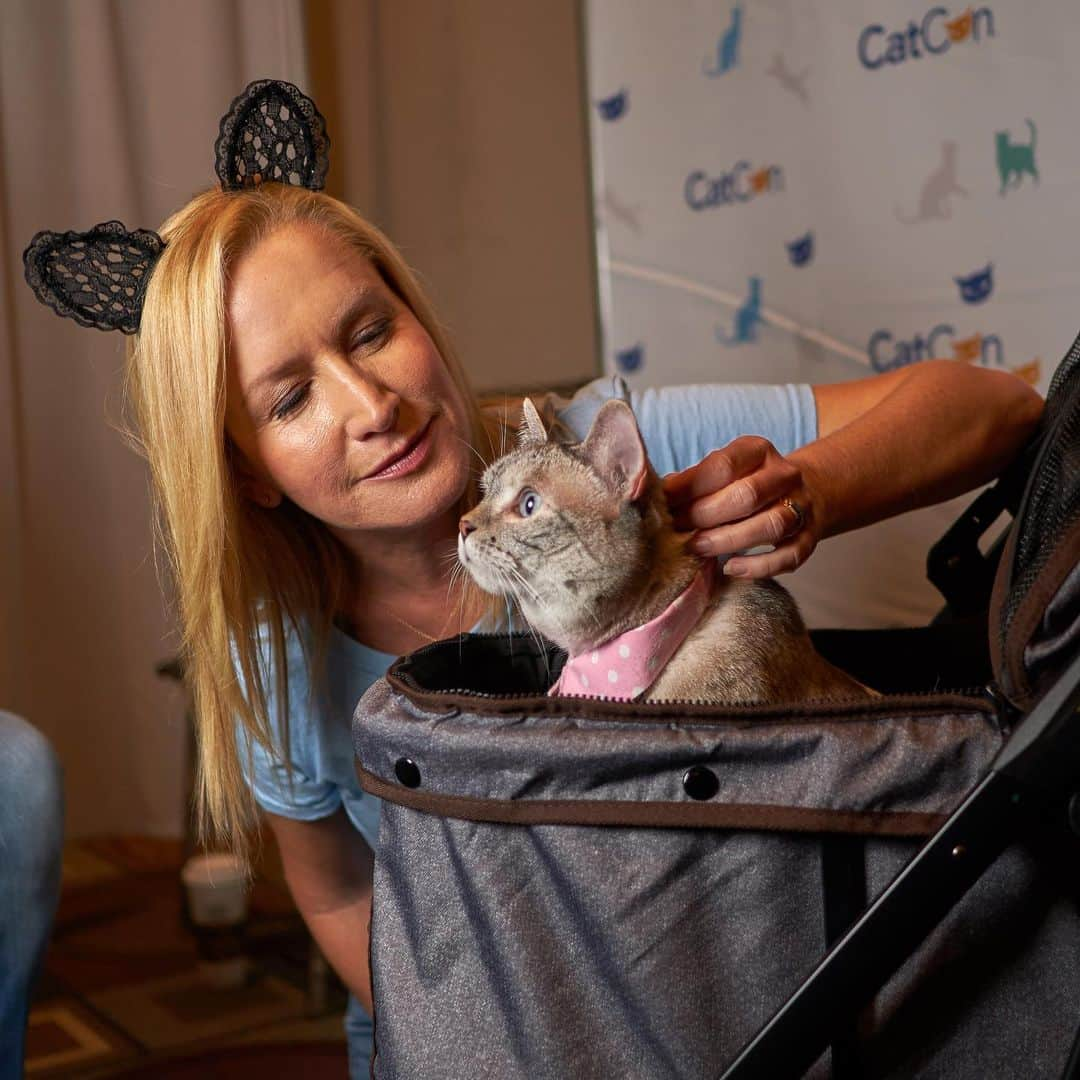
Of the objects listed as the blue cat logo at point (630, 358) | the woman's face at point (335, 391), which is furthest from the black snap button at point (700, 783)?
the blue cat logo at point (630, 358)

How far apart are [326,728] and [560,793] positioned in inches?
27.9

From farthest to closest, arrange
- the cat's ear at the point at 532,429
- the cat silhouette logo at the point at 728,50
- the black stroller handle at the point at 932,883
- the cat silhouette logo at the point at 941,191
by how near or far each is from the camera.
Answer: the cat silhouette logo at the point at 728,50 → the cat silhouette logo at the point at 941,191 → the cat's ear at the point at 532,429 → the black stroller handle at the point at 932,883

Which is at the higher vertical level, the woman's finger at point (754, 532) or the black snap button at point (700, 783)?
the woman's finger at point (754, 532)

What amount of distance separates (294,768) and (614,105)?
1641 mm

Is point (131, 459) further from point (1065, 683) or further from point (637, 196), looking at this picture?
point (1065, 683)

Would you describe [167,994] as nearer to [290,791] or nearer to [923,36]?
[290,791]

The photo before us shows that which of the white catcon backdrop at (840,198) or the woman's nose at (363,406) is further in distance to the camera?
the white catcon backdrop at (840,198)

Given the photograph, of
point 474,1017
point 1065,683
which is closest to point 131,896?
point 474,1017

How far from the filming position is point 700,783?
2.78 ft

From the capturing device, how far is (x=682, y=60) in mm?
2521

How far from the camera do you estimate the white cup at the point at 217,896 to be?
266 centimetres

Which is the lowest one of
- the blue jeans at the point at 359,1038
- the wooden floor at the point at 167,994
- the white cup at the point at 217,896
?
the wooden floor at the point at 167,994

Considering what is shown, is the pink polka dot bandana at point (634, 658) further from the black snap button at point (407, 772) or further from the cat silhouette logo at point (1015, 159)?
the cat silhouette logo at point (1015, 159)

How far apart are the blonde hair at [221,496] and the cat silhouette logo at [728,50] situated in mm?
1219
